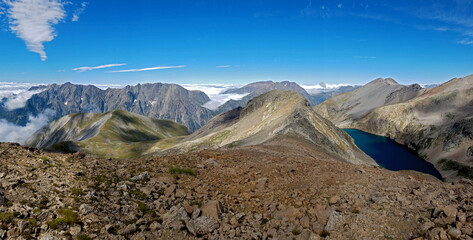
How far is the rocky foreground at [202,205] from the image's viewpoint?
11180mm

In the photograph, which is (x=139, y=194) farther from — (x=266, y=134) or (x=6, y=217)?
(x=266, y=134)

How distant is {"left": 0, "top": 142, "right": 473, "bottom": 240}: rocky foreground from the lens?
36.7 ft

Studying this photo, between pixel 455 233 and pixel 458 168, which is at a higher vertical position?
pixel 455 233

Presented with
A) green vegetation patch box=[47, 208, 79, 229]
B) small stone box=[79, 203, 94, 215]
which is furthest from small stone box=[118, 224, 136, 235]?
green vegetation patch box=[47, 208, 79, 229]

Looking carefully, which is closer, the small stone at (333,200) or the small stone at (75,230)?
the small stone at (75,230)

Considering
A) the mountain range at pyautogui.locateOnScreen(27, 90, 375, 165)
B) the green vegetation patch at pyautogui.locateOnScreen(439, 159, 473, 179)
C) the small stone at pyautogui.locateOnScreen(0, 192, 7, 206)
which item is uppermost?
the small stone at pyautogui.locateOnScreen(0, 192, 7, 206)

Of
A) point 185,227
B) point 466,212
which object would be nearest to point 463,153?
point 466,212

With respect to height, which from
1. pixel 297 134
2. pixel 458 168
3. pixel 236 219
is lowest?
pixel 458 168

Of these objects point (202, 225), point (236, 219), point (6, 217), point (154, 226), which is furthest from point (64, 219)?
point (236, 219)

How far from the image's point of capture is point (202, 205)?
1504cm

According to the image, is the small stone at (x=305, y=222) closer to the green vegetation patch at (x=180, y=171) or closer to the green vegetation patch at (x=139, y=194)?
the green vegetation patch at (x=139, y=194)

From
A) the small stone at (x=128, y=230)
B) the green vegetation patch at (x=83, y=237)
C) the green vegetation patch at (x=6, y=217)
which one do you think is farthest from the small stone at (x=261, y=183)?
the green vegetation patch at (x=6, y=217)

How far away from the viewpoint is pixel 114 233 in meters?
11.4

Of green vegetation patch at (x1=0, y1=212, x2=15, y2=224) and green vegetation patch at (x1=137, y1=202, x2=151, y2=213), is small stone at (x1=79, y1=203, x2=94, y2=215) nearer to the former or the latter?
green vegetation patch at (x1=137, y1=202, x2=151, y2=213)
